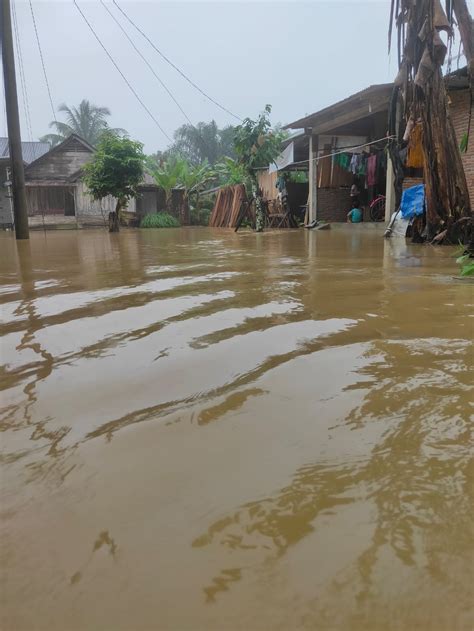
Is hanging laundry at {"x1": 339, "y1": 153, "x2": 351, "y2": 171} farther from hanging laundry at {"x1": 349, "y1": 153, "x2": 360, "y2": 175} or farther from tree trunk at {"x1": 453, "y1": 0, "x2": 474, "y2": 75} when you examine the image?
tree trunk at {"x1": 453, "y1": 0, "x2": 474, "y2": 75}

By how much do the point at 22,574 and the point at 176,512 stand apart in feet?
0.83

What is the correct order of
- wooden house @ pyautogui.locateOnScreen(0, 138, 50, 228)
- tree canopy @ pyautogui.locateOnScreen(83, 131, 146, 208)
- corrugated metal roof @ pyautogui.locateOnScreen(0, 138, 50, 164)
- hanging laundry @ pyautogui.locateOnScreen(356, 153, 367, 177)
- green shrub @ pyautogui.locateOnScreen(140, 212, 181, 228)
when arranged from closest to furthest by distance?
hanging laundry @ pyautogui.locateOnScreen(356, 153, 367, 177) < tree canopy @ pyautogui.locateOnScreen(83, 131, 146, 208) < green shrub @ pyautogui.locateOnScreen(140, 212, 181, 228) < wooden house @ pyautogui.locateOnScreen(0, 138, 50, 228) < corrugated metal roof @ pyautogui.locateOnScreen(0, 138, 50, 164)

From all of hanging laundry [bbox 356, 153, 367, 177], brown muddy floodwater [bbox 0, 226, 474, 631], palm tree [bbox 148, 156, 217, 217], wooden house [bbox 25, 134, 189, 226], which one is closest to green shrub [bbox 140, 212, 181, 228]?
wooden house [bbox 25, 134, 189, 226]

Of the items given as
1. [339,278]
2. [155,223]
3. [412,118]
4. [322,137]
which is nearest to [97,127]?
[155,223]

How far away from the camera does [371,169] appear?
44.0 ft

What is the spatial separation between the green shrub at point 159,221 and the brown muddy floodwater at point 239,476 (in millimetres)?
22605

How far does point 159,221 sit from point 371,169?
13069 mm

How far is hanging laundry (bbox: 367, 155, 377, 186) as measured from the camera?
523 inches

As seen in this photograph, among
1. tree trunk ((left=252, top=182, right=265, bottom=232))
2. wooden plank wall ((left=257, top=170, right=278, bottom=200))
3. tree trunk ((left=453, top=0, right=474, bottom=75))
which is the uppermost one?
tree trunk ((left=453, top=0, right=474, bottom=75))

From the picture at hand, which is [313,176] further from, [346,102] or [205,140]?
[205,140]

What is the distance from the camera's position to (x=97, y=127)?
3666cm

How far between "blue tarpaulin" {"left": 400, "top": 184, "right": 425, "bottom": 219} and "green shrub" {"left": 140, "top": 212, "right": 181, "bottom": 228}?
16.7 meters

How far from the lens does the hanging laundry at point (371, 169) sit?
1329cm

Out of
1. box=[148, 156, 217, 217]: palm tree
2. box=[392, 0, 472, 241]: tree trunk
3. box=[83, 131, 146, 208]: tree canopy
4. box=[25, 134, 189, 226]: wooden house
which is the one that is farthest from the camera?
box=[25, 134, 189, 226]: wooden house
